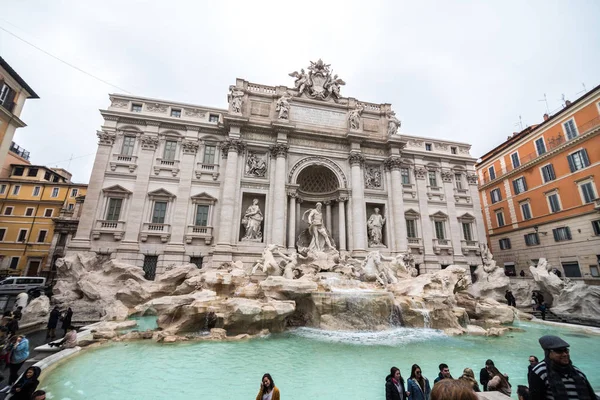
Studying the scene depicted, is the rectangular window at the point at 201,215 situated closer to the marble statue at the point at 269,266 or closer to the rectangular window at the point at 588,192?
the marble statue at the point at 269,266

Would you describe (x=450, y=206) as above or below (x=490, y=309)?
above

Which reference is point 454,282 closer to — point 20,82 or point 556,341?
point 556,341

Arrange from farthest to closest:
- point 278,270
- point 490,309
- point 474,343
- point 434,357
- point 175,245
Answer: point 175,245, point 278,270, point 490,309, point 474,343, point 434,357

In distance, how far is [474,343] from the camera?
860 centimetres

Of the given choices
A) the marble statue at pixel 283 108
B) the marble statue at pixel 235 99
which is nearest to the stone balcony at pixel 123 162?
the marble statue at pixel 235 99

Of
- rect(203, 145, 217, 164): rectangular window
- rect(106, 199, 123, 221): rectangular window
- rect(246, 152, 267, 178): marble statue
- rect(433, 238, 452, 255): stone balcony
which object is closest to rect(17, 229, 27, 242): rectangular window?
rect(106, 199, 123, 221): rectangular window

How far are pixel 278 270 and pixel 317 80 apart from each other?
52.2 ft

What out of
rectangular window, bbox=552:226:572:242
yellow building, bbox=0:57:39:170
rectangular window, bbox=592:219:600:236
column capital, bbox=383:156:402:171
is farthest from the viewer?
column capital, bbox=383:156:402:171

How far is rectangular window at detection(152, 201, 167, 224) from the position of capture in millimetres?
17297

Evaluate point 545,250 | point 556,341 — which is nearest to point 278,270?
point 556,341

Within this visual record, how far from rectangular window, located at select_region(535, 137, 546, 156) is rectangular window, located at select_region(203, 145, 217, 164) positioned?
84.8 feet

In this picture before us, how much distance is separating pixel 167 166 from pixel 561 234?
1141 inches

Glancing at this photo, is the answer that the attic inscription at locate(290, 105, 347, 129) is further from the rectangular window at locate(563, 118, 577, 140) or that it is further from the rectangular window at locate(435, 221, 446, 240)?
the rectangular window at locate(563, 118, 577, 140)

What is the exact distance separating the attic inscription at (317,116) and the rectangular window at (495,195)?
56.3 ft
